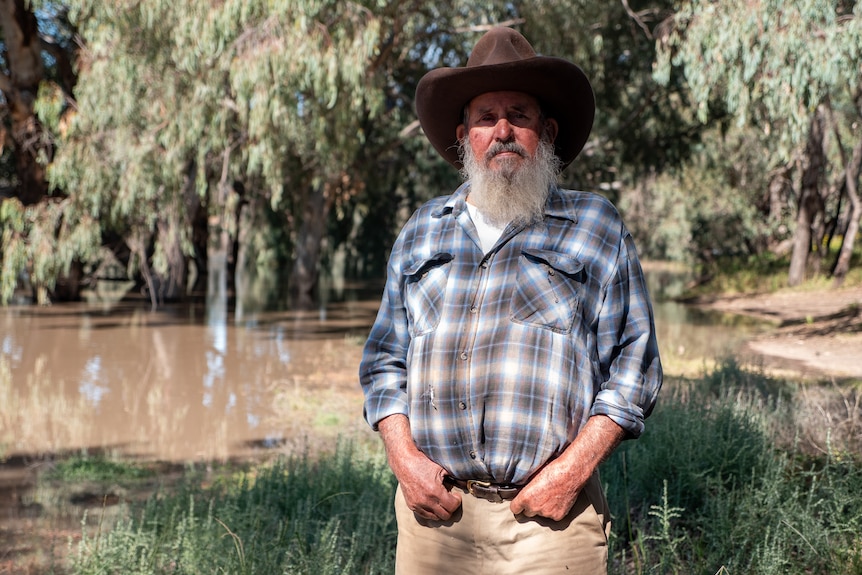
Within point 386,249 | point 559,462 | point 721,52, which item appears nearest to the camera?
point 559,462

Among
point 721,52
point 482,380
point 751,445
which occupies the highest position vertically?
point 721,52

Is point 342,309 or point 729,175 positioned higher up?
point 729,175

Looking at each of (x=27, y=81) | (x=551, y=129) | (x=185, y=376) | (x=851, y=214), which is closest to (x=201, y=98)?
(x=185, y=376)

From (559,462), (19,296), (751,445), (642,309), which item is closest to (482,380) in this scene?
(559,462)

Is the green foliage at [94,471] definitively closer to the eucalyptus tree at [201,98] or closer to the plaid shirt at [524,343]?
the plaid shirt at [524,343]

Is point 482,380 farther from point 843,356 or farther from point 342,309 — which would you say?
point 342,309

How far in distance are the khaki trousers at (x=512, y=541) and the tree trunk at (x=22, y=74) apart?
17658mm

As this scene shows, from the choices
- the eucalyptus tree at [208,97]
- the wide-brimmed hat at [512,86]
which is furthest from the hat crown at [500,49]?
the eucalyptus tree at [208,97]

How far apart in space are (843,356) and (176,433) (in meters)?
9.51

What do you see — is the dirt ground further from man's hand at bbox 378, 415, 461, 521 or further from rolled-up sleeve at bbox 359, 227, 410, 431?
man's hand at bbox 378, 415, 461, 521

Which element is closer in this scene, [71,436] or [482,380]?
[482,380]

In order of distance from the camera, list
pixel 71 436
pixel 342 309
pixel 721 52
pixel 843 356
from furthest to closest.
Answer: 1. pixel 342 309
2. pixel 843 356
3. pixel 721 52
4. pixel 71 436

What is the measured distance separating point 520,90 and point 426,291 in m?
0.59

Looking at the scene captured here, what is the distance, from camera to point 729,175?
2897 cm
